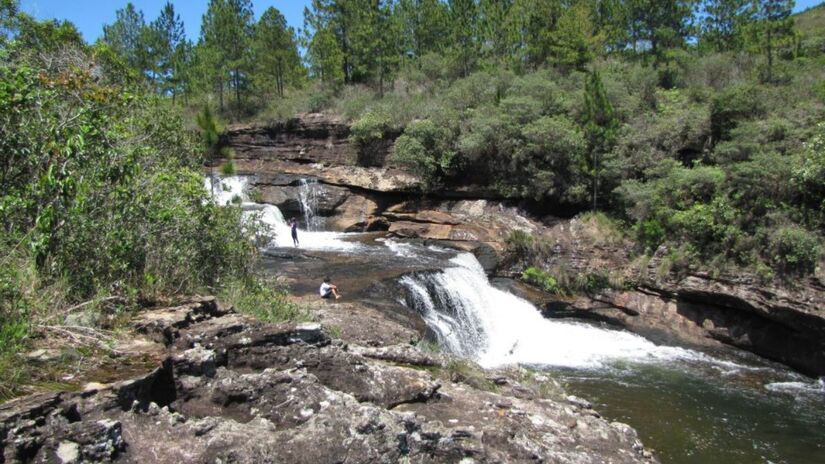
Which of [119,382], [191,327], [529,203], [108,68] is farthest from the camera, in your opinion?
[529,203]

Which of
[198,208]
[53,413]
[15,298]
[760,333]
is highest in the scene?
[198,208]

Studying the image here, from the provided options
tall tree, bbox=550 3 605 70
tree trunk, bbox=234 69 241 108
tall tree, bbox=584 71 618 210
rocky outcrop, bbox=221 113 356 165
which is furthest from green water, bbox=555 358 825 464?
tree trunk, bbox=234 69 241 108

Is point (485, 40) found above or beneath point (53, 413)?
above

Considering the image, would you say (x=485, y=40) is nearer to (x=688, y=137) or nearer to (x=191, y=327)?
(x=688, y=137)

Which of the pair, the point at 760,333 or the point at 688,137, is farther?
the point at 688,137

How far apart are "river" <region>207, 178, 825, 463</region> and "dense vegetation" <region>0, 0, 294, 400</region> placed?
4.48 metres

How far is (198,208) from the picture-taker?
380 inches

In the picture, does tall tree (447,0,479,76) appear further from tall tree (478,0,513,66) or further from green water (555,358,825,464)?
green water (555,358,825,464)

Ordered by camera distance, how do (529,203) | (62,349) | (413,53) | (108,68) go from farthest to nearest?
Answer: (413,53), (529,203), (108,68), (62,349)

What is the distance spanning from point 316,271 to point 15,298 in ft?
38.5

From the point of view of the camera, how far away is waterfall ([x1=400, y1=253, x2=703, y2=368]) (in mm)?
13984

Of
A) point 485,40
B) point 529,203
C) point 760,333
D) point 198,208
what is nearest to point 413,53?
point 485,40

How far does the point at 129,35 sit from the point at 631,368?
132ft

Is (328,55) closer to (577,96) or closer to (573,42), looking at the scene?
(573,42)
